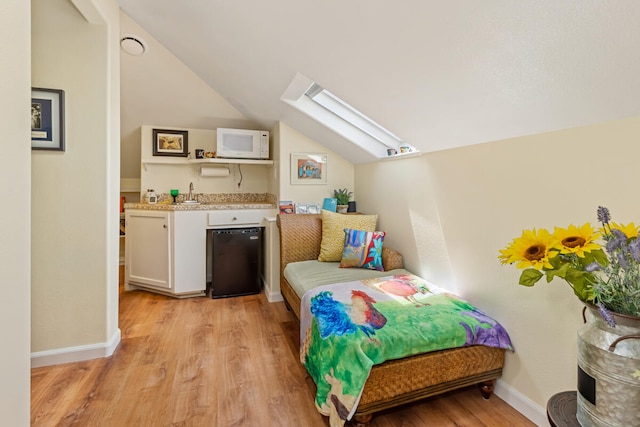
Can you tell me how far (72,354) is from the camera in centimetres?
193

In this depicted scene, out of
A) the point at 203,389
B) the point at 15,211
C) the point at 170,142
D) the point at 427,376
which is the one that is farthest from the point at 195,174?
the point at 427,376

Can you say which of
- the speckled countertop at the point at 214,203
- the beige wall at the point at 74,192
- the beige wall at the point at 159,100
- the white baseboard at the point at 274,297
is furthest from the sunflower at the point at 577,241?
the beige wall at the point at 159,100

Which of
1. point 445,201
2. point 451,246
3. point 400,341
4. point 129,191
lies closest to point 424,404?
point 400,341

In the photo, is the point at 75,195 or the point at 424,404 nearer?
the point at 424,404

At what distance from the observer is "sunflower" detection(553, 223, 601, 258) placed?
85 centimetres

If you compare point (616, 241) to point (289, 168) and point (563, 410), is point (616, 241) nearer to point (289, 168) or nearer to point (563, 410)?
point (563, 410)

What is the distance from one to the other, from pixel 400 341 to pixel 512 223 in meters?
0.85

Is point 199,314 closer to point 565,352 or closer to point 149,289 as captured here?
point 149,289

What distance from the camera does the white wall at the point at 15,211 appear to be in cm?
A: 86

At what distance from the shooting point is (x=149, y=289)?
3.24 m

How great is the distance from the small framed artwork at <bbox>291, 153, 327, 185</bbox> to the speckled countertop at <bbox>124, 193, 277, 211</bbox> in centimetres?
42

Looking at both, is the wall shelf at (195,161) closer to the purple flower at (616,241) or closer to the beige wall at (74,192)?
the beige wall at (74,192)

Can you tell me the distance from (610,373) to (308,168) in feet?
8.81

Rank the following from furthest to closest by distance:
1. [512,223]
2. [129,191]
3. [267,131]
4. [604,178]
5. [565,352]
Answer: [129,191], [267,131], [512,223], [565,352], [604,178]
